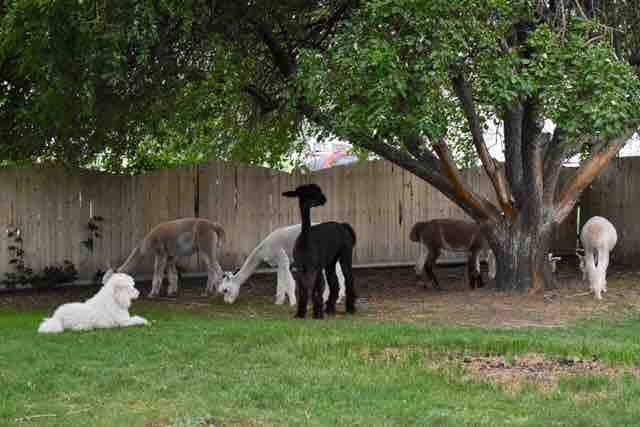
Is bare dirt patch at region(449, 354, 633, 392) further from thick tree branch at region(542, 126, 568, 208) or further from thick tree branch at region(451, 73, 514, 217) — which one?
thick tree branch at region(542, 126, 568, 208)

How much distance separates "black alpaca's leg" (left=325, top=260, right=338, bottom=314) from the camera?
1264 cm

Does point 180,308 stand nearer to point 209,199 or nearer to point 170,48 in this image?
point 170,48

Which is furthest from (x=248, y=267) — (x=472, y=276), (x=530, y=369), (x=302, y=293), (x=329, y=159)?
(x=329, y=159)

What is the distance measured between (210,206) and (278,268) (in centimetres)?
491

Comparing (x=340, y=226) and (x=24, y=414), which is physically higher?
(x=340, y=226)

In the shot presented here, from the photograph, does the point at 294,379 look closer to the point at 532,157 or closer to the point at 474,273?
the point at 532,157

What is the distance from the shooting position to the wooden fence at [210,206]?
16.7 metres

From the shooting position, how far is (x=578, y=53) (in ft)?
37.7

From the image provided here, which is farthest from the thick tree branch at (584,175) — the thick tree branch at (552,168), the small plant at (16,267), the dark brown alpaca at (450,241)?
the small plant at (16,267)

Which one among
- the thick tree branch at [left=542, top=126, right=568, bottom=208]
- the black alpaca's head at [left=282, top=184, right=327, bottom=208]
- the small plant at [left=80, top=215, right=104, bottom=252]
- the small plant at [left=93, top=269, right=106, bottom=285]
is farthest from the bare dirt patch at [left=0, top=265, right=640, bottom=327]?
the black alpaca's head at [left=282, top=184, right=327, bottom=208]

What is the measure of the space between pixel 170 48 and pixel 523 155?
552 centimetres

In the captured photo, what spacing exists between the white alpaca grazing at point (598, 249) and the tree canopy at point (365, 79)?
60 cm

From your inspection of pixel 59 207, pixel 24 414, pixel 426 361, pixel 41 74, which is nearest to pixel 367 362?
pixel 426 361

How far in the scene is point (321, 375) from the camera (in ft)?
25.8
